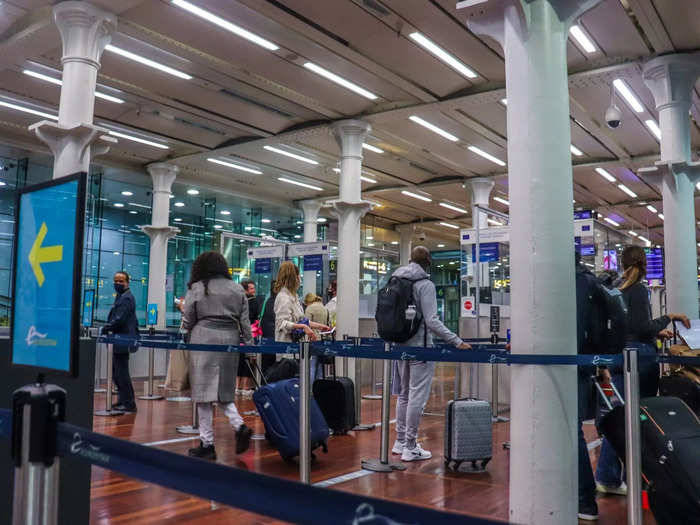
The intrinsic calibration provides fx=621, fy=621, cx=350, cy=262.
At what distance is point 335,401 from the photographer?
6578 millimetres

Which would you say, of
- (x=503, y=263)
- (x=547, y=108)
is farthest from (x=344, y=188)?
(x=547, y=108)

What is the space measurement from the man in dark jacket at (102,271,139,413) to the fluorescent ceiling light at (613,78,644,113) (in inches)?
331

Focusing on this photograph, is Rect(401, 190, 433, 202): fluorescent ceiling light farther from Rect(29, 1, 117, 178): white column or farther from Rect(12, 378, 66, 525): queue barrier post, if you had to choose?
Rect(12, 378, 66, 525): queue barrier post

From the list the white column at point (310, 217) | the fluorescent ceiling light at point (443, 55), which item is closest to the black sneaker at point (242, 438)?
the fluorescent ceiling light at point (443, 55)

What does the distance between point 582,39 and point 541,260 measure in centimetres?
665

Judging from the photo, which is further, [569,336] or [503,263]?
[503,263]

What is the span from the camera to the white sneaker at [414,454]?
5.52m

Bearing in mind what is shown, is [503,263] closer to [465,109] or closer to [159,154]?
[465,109]

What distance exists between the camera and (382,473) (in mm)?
5047

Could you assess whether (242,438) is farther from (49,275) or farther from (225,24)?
(225,24)

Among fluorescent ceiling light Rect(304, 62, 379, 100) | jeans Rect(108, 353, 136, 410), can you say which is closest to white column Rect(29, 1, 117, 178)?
jeans Rect(108, 353, 136, 410)

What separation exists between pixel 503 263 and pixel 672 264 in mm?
4281

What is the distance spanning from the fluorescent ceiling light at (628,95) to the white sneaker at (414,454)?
7.57m

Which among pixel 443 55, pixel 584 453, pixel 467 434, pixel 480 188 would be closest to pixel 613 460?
pixel 584 453
